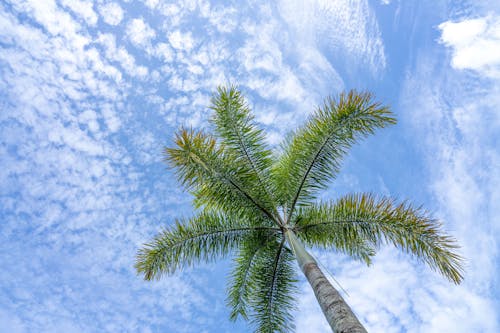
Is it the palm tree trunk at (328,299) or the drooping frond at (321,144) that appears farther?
the drooping frond at (321,144)

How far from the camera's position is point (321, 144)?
9586 millimetres

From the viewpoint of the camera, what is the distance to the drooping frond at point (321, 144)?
910 cm

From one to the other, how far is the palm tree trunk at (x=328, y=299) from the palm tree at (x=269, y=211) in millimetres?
75

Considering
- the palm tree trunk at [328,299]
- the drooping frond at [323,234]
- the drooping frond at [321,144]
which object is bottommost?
the palm tree trunk at [328,299]

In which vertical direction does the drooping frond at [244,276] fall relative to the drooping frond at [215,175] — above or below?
below

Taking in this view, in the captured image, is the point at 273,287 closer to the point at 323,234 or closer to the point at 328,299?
the point at 323,234

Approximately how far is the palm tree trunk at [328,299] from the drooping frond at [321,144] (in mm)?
1685

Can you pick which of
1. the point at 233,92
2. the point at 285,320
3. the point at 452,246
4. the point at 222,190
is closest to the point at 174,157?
the point at 222,190

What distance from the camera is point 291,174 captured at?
1010 cm

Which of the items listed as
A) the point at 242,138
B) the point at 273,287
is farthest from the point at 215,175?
the point at 273,287

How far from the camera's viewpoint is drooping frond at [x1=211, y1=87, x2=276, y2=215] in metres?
9.91

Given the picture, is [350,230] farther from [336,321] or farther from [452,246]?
[336,321]

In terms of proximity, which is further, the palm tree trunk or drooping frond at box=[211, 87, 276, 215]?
drooping frond at box=[211, 87, 276, 215]

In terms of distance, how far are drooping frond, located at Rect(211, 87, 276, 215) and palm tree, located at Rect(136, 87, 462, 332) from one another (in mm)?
27
